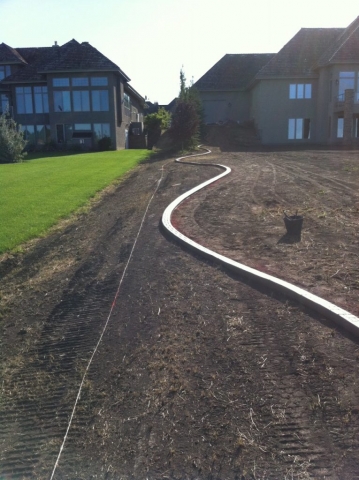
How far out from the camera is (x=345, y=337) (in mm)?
5445

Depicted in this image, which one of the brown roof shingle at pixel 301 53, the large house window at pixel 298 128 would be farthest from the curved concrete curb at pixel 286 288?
the brown roof shingle at pixel 301 53

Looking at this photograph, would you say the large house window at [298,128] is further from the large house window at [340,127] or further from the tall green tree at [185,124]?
the tall green tree at [185,124]

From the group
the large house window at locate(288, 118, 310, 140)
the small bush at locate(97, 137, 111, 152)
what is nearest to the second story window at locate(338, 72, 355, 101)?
the large house window at locate(288, 118, 310, 140)

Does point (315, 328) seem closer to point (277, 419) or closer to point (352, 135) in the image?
point (277, 419)

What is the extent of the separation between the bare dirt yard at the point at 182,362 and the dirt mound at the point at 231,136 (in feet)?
93.7

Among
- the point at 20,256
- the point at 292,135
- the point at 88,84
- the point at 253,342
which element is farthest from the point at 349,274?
the point at 88,84

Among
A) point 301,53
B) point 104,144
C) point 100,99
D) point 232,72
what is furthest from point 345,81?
point 100,99

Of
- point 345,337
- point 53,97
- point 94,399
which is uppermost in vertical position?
point 53,97

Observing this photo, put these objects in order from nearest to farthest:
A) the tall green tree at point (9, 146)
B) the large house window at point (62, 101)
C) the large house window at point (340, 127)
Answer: the tall green tree at point (9, 146)
the large house window at point (340, 127)
the large house window at point (62, 101)

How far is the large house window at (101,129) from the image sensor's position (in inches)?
1796

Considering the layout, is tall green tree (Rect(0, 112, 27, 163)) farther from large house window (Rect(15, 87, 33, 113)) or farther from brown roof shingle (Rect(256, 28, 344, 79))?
brown roof shingle (Rect(256, 28, 344, 79))

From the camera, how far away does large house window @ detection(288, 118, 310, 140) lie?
40.6m

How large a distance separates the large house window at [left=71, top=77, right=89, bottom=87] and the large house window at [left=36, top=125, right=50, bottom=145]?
183 inches

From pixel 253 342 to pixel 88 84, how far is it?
142 ft
